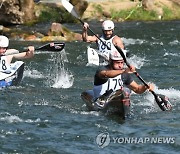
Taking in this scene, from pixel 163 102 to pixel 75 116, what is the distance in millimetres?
1864

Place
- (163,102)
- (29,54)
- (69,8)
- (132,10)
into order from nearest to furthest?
(163,102) → (29,54) → (69,8) → (132,10)

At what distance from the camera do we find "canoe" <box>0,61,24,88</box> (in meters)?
15.7

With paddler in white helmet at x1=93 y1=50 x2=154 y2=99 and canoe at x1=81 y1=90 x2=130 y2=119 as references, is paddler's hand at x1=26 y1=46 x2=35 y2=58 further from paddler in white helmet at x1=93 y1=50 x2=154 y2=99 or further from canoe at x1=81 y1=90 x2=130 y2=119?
paddler in white helmet at x1=93 y1=50 x2=154 y2=99

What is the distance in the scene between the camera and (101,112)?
42.6 ft

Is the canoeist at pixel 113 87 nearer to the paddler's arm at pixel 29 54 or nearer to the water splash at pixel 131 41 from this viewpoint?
the paddler's arm at pixel 29 54

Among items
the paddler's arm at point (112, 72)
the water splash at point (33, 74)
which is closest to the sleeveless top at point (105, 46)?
the water splash at point (33, 74)

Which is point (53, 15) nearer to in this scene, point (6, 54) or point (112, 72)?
point (6, 54)

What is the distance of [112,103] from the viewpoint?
12500 mm

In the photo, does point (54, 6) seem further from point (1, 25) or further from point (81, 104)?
point (81, 104)

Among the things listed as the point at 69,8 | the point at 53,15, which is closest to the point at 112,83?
the point at 69,8

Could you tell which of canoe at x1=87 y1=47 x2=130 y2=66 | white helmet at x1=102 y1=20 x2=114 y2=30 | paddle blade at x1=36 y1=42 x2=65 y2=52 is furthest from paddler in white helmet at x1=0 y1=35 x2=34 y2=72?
white helmet at x1=102 y1=20 x2=114 y2=30

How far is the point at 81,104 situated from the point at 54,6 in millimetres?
20872

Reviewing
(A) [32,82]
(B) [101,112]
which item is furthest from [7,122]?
(A) [32,82]

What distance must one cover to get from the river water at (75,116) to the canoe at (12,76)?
17cm
